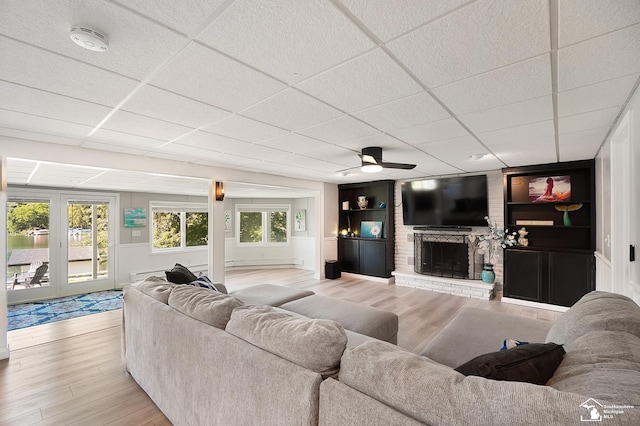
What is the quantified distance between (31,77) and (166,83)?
772 mm

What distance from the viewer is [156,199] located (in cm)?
764

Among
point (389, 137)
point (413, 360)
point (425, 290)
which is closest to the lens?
point (413, 360)

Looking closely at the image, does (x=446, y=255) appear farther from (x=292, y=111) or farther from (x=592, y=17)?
(x=592, y=17)

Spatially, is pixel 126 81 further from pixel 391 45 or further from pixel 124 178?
pixel 124 178

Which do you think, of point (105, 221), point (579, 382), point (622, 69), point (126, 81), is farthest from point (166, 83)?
point (105, 221)

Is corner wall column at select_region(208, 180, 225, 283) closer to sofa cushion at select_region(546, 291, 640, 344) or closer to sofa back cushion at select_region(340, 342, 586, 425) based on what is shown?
sofa back cushion at select_region(340, 342, 586, 425)

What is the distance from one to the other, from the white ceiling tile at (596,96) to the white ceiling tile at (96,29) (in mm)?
2562

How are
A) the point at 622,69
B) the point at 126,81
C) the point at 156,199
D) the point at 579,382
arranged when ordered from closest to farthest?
the point at 579,382 < the point at 622,69 < the point at 126,81 < the point at 156,199

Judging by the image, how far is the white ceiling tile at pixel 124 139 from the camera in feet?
9.47

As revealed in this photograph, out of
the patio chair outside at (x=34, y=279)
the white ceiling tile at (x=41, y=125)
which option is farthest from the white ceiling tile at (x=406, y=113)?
the patio chair outside at (x=34, y=279)

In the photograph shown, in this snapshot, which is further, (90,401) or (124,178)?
(124,178)

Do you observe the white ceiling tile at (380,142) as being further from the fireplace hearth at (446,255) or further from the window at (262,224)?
the window at (262,224)

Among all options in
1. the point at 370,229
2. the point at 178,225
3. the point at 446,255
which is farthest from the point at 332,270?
the point at 178,225

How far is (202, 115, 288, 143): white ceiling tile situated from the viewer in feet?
8.45
